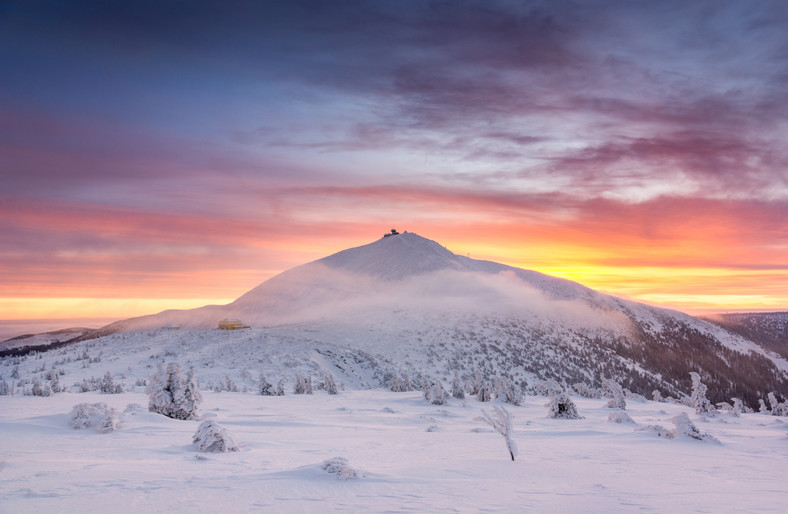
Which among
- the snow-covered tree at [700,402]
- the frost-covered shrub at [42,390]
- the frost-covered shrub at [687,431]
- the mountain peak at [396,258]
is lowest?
the snow-covered tree at [700,402]

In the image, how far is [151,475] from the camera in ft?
23.5

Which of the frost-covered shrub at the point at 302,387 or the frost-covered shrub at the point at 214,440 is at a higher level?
the frost-covered shrub at the point at 214,440

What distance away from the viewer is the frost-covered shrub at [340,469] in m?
7.38

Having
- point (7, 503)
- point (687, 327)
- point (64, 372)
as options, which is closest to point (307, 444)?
point (7, 503)

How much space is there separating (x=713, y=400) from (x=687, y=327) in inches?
1360

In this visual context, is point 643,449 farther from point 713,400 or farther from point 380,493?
point 713,400

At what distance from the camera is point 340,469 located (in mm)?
7457

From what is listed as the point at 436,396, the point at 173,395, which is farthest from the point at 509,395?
the point at 173,395

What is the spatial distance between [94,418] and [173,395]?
3.31 metres

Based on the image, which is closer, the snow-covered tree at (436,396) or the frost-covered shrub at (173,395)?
the frost-covered shrub at (173,395)

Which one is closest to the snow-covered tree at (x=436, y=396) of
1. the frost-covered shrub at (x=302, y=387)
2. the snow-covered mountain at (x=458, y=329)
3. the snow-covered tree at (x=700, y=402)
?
the frost-covered shrub at (x=302, y=387)

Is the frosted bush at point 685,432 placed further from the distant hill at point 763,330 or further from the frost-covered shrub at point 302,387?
the distant hill at point 763,330

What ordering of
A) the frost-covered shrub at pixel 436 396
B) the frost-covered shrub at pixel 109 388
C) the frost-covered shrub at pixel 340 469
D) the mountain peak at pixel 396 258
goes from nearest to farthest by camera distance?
the frost-covered shrub at pixel 340 469
the frost-covered shrub at pixel 109 388
the frost-covered shrub at pixel 436 396
the mountain peak at pixel 396 258

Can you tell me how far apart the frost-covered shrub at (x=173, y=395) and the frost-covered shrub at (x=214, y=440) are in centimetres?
500
